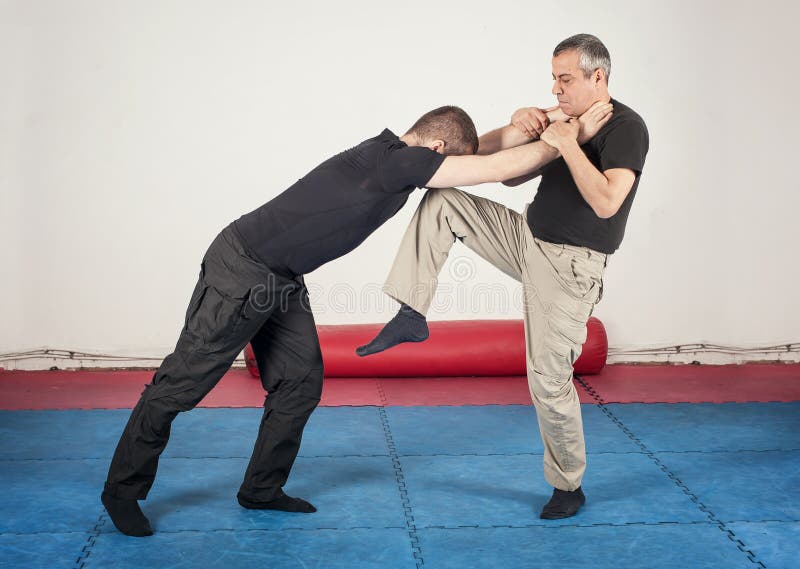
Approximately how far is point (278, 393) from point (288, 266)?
606mm

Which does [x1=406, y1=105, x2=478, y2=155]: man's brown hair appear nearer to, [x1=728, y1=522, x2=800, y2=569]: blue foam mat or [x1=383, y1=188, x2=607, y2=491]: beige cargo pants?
[x1=383, y1=188, x2=607, y2=491]: beige cargo pants

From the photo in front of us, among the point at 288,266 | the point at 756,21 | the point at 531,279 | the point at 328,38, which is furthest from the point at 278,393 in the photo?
the point at 756,21

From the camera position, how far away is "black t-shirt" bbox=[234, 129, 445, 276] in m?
3.73

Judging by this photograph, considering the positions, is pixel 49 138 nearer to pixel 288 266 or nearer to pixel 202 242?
pixel 202 242

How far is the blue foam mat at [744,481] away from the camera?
4.24 m

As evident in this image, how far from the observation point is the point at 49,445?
197 inches

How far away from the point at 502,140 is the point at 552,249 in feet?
1.85

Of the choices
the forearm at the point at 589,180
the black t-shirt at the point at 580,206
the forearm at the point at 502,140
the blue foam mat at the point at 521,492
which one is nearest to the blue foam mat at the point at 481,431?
the blue foam mat at the point at 521,492

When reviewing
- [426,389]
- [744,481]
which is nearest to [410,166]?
[744,481]

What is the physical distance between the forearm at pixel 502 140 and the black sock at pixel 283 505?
1.80 m

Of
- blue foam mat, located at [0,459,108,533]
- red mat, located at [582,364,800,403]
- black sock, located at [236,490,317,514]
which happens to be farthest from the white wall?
black sock, located at [236,490,317,514]

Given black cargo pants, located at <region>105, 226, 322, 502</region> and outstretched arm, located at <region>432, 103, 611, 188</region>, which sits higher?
outstretched arm, located at <region>432, 103, 611, 188</region>

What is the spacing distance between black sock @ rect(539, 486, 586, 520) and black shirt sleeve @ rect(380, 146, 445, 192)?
158cm

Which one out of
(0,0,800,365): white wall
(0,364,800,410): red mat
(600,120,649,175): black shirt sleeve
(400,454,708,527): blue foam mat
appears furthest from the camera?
(0,0,800,365): white wall
